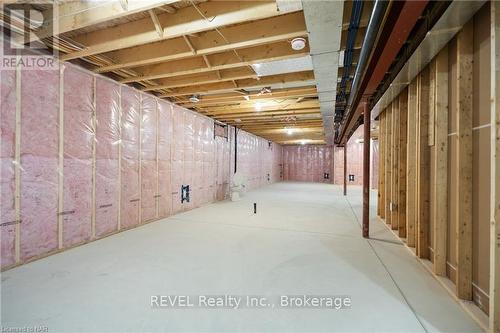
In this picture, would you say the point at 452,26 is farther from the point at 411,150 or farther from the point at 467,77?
the point at 411,150

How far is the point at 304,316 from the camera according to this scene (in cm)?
173

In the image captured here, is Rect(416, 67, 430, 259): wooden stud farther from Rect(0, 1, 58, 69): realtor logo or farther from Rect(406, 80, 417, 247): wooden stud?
Rect(0, 1, 58, 69): realtor logo

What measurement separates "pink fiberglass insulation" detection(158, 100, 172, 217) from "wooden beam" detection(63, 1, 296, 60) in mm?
1911

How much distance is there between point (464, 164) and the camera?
1.92m

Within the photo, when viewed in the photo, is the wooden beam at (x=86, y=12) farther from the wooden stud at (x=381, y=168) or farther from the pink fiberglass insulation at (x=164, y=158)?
the wooden stud at (x=381, y=168)

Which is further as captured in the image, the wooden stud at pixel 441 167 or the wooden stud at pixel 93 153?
the wooden stud at pixel 93 153

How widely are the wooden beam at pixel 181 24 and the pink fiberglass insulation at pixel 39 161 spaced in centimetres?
49

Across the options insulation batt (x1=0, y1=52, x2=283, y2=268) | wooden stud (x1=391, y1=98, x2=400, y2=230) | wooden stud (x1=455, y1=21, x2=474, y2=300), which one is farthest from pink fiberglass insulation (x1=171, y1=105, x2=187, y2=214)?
wooden stud (x1=455, y1=21, x2=474, y2=300)

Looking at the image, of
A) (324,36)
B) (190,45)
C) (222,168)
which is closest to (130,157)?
(190,45)

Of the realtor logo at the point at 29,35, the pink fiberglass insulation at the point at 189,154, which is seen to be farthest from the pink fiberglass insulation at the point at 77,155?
the pink fiberglass insulation at the point at 189,154

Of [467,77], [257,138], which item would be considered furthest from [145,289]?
[257,138]

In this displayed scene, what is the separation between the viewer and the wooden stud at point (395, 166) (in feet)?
12.1

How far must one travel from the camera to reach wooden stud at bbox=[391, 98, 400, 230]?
3.69 metres

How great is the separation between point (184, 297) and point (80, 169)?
2.37m
